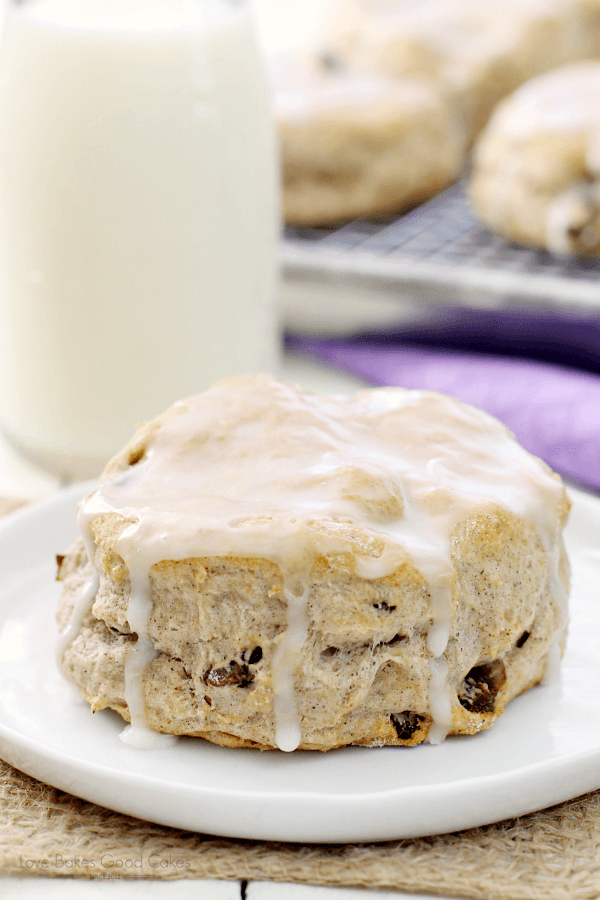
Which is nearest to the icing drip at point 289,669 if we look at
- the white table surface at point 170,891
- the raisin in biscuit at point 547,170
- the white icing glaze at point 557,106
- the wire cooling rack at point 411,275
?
the white table surface at point 170,891

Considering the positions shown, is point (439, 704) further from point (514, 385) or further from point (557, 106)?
point (557, 106)

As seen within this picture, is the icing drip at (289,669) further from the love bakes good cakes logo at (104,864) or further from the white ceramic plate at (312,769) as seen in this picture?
the love bakes good cakes logo at (104,864)

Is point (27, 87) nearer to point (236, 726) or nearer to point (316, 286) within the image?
point (316, 286)

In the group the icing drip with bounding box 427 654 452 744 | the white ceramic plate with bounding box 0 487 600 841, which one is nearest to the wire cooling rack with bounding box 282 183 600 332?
the white ceramic plate with bounding box 0 487 600 841

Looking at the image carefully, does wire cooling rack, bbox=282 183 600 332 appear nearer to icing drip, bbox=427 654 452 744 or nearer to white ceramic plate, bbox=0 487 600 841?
white ceramic plate, bbox=0 487 600 841

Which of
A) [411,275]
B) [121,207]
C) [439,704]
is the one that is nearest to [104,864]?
[439,704]
